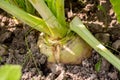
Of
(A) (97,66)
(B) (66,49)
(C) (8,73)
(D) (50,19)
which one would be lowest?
(A) (97,66)

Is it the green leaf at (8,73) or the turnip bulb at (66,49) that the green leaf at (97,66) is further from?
the green leaf at (8,73)

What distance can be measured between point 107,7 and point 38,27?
17.7 inches

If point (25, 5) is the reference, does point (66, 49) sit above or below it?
below

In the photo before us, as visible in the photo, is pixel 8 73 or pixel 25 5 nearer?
pixel 8 73

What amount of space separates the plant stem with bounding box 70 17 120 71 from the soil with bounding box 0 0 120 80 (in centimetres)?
15

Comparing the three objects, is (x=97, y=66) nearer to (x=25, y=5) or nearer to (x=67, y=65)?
(x=67, y=65)

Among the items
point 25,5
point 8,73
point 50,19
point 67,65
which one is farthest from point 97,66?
point 8,73

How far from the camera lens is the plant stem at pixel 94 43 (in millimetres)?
865

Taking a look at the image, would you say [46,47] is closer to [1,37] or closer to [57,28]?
[57,28]

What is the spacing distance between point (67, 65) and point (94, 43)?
0.19 m

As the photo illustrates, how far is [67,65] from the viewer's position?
3.43ft

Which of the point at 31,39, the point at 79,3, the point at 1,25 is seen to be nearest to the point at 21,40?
the point at 31,39

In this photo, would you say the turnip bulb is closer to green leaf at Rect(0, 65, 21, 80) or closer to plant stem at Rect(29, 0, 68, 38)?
plant stem at Rect(29, 0, 68, 38)

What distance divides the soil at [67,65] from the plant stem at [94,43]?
15cm
